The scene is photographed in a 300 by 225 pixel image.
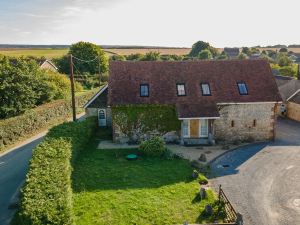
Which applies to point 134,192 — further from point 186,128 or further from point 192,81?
point 192,81

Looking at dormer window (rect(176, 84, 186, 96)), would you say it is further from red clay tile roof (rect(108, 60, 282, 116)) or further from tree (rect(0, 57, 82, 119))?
tree (rect(0, 57, 82, 119))

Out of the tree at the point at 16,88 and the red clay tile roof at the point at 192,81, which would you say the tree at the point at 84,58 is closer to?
the tree at the point at 16,88

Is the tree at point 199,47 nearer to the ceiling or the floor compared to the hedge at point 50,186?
nearer to the ceiling

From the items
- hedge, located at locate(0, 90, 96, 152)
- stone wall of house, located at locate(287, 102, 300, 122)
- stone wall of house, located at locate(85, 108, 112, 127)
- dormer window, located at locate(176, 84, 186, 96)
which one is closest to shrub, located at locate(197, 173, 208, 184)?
dormer window, located at locate(176, 84, 186, 96)

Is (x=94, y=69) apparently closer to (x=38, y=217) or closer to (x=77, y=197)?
(x=77, y=197)

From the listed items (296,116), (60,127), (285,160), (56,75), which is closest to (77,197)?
(60,127)

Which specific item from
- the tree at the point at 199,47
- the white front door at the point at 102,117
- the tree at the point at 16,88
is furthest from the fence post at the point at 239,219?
the tree at the point at 199,47

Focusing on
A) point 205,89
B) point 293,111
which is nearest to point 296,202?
point 205,89

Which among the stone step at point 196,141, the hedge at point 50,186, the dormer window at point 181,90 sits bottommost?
the stone step at point 196,141
